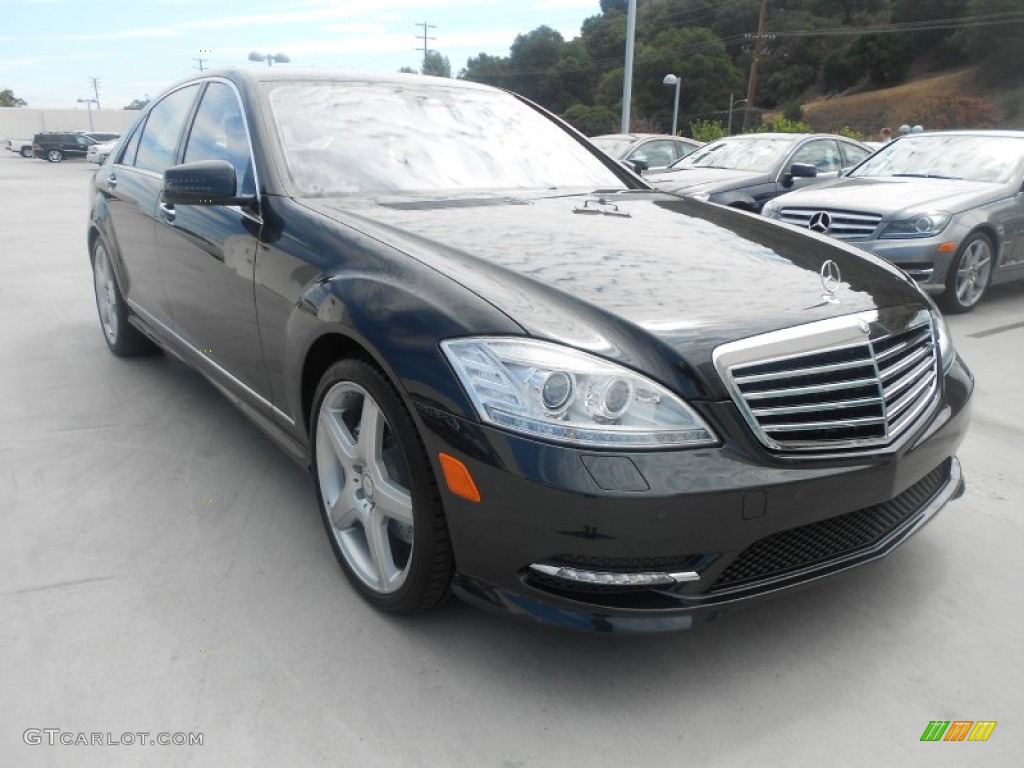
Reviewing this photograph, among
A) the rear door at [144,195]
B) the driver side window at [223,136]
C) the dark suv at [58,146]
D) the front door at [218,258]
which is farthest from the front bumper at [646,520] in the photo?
the dark suv at [58,146]

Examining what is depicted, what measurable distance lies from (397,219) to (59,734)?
5.58 feet

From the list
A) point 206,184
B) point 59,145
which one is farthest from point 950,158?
point 59,145

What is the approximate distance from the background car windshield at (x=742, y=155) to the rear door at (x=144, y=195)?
23.5 feet

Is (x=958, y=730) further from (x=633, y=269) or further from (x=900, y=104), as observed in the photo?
(x=900, y=104)

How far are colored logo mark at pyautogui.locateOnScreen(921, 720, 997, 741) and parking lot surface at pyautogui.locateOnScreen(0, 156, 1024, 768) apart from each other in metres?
0.02

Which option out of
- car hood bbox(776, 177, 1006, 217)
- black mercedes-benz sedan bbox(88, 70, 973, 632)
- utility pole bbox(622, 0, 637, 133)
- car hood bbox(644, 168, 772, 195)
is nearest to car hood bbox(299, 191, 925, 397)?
black mercedes-benz sedan bbox(88, 70, 973, 632)

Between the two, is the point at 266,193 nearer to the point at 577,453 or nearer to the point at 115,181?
the point at 577,453

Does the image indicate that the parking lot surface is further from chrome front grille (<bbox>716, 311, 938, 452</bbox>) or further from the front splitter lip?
chrome front grille (<bbox>716, 311, 938, 452</bbox>)

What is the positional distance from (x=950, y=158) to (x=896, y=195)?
3.74ft

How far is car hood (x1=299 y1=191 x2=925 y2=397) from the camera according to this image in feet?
7.04

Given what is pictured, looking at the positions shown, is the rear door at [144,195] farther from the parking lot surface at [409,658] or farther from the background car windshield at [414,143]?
the parking lot surface at [409,658]

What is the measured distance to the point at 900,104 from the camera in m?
61.5

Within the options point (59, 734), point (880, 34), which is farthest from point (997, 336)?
point (880, 34)

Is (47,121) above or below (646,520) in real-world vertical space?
below
